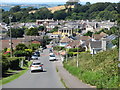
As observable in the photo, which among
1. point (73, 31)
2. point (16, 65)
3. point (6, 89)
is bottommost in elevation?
point (73, 31)

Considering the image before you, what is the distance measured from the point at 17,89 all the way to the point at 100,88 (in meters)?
3.25

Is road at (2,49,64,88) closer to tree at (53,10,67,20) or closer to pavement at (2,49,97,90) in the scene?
pavement at (2,49,97,90)

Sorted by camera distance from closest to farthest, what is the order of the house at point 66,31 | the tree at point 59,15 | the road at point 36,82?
the road at point 36,82 → the house at point 66,31 → the tree at point 59,15

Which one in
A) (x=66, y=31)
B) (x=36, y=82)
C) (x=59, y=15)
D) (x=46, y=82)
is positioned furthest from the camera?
(x=59, y=15)

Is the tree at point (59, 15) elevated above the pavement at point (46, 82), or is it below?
below

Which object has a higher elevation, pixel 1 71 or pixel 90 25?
pixel 1 71

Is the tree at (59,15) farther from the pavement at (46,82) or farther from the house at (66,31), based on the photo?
the pavement at (46,82)

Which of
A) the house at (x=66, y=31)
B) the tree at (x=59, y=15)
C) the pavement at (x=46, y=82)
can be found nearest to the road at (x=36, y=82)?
the pavement at (x=46, y=82)

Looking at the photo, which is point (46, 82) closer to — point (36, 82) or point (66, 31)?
point (36, 82)

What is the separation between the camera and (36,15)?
17738 cm

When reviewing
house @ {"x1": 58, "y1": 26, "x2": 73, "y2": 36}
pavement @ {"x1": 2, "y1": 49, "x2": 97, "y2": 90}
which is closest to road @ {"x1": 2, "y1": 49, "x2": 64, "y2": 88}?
pavement @ {"x1": 2, "y1": 49, "x2": 97, "y2": 90}

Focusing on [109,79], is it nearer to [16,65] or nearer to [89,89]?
[89,89]

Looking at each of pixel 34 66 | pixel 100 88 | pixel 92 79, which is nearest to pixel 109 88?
Result: pixel 100 88

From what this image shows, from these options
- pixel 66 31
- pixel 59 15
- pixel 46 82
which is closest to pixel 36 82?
pixel 46 82
